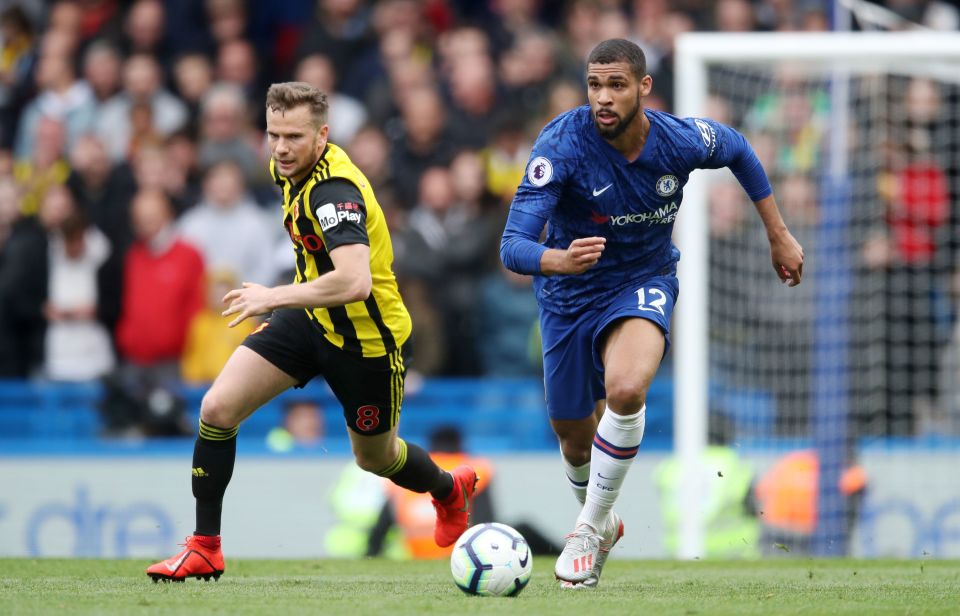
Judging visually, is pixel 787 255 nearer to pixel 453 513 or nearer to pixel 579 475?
pixel 579 475

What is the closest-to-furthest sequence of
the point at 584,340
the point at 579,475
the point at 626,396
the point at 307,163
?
1. the point at 626,396
2. the point at 307,163
3. the point at 584,340
4. the point at 579,475

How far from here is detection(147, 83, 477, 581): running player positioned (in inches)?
262

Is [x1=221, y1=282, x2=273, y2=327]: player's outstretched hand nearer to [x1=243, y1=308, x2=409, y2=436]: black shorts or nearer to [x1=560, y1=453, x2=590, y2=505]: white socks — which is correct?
[x1=243, y1=308, x2=409, y2=436]: black shorts

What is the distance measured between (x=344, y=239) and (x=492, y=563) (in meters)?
1.57

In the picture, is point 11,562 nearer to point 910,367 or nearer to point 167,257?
point 167,257

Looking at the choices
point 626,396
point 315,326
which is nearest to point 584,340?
point 626,396

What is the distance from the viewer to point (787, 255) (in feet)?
24.2

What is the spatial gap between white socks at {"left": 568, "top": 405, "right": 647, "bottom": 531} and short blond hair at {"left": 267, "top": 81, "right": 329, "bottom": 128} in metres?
1.92

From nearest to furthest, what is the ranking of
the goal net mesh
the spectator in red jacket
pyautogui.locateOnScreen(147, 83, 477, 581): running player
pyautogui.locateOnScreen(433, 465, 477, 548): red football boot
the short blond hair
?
1. pyautogui.locateOnScreen(147, 83, 477, 581): running player
2. the short blond hair
3. pyautogui.locateOnScreen(433, 465, 477, 548): red football boot
4. the goal net mesh
5. the spectator in red jacket

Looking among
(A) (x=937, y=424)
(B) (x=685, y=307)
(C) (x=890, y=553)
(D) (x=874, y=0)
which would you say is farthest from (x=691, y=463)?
(D) (x=874, y=0)

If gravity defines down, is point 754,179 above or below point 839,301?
above

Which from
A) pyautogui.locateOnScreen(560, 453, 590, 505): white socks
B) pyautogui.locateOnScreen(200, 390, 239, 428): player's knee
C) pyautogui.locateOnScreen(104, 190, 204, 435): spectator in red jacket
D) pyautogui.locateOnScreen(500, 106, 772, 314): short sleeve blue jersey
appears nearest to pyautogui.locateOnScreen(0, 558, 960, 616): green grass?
pyautogui.locateOnScreen(560, 453, 590, 505): white socks

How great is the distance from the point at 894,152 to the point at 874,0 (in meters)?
3.48

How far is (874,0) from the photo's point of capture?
14.7 m
